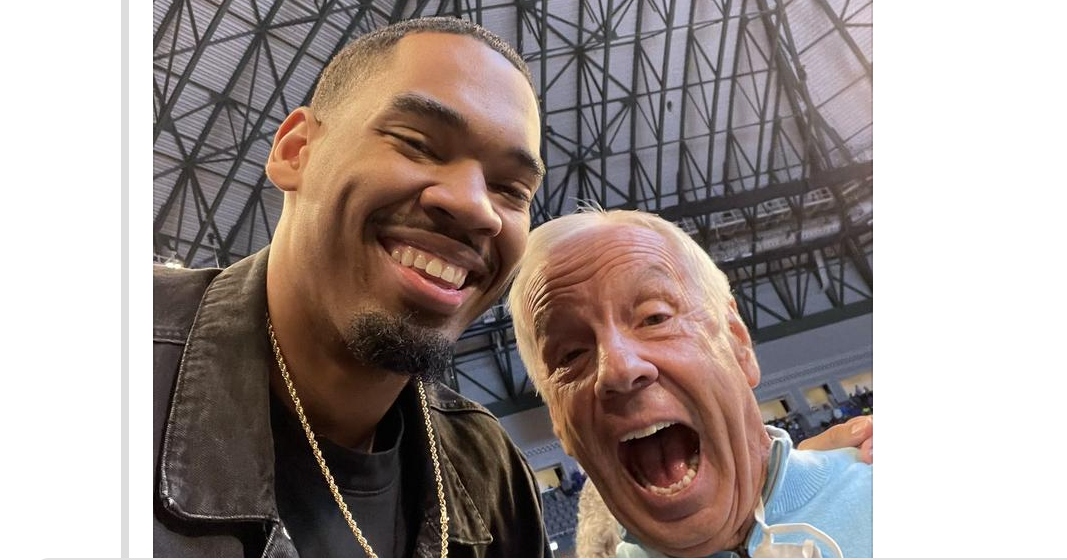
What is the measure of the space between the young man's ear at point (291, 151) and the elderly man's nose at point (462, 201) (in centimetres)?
35

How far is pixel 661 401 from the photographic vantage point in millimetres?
2256

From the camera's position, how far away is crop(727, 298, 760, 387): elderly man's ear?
2.34m

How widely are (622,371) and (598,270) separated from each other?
11.7 inches

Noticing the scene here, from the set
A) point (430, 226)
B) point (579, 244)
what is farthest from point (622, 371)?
point (430, 226)

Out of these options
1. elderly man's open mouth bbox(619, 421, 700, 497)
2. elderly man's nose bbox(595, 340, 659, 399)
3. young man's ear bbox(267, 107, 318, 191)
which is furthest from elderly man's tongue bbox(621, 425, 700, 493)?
young man's ear bbox(267, 107, 318, 191)

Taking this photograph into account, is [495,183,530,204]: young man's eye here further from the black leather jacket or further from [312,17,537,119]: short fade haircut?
the black leather jacket

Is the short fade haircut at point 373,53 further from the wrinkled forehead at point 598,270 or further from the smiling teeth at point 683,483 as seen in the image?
the smiling teeth at point 683,483

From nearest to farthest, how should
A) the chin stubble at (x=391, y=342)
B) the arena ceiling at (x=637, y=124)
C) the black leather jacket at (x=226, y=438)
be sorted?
the black leather jacket at (x=226, y=438), the chin stubble at (x=391, y=342), the arena ceiling at (x=637, y=124)

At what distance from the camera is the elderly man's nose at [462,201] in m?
1.89

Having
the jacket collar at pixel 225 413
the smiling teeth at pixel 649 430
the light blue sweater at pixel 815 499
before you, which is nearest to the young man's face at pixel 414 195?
the jacket collar at pixel 225 413

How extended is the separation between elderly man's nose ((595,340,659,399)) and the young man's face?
415 mm

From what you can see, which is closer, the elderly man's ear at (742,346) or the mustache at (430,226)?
the mustache at (430,226)
